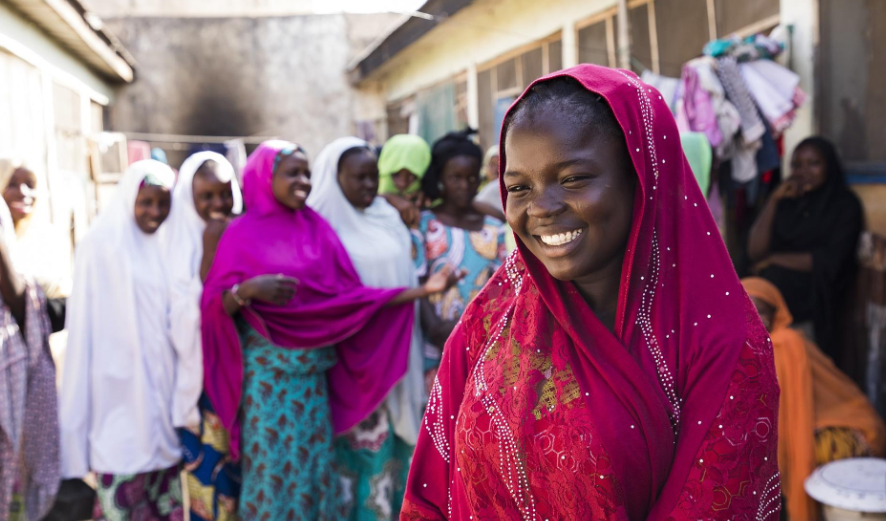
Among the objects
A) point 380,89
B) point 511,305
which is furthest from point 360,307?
point 380,89

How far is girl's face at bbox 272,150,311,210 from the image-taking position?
11.6ft

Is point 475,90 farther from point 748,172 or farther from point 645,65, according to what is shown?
point 748,172

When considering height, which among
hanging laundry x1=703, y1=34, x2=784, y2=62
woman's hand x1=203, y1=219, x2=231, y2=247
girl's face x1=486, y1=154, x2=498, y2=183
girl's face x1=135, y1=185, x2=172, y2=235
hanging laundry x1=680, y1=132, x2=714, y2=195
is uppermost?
hanging laundry x1=703, y1=34, x2=784, y2=62

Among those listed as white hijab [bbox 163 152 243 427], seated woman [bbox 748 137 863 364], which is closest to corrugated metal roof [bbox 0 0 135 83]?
white hijab [bbox 163 152 243 427]

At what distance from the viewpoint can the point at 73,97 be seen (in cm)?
1034

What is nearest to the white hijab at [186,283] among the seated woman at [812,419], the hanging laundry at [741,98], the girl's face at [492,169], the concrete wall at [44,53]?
the seated woman at [812,419]

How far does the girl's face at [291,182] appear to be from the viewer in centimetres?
355

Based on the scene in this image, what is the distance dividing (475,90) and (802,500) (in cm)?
649

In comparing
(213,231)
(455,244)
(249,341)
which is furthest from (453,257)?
(213,231)

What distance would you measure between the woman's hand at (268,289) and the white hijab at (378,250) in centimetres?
53

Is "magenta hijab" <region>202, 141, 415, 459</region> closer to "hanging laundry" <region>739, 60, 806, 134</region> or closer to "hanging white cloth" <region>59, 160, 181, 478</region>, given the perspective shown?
"hanging white cloth" <region>59, 160, 181, 478</region>

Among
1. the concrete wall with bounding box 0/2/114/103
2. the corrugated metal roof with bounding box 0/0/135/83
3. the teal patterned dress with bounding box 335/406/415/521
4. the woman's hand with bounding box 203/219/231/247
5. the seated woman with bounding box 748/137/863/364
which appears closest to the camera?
the woman's hand with bounding box 203/219/231/247

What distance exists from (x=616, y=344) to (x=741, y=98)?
3.26 meters

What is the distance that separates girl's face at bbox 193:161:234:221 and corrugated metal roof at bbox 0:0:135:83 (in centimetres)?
484
